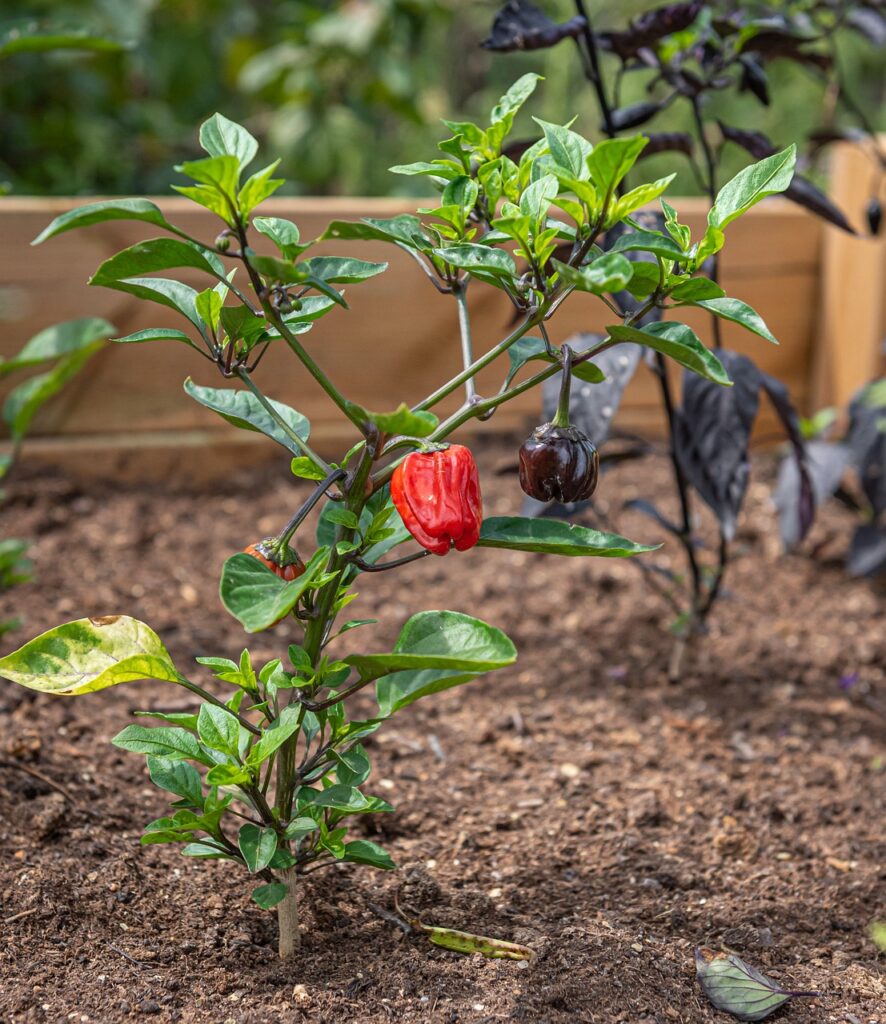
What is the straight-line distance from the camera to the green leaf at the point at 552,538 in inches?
39.2

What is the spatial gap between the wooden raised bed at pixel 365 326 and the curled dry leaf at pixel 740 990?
142 cm

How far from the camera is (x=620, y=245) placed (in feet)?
3.03

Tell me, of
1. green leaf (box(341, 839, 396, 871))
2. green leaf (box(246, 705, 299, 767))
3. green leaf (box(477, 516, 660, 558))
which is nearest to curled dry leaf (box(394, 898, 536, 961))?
green leaf (box(341, 839, 396, 871))

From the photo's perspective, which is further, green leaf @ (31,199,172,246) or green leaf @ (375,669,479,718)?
green leaf @ (375,669,479,718)

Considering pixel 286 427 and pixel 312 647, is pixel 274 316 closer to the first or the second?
pixel 286 427

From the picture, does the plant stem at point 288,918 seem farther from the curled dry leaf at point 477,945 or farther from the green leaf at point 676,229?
the green leaf at point 676,229

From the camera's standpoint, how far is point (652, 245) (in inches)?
36.2

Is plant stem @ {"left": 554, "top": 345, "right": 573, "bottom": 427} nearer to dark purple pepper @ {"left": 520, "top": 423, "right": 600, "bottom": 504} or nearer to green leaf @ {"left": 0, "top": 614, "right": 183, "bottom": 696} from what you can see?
dark purple pepper @ {"left": 520, "top": 423, "right": 600, "bottom": 504}

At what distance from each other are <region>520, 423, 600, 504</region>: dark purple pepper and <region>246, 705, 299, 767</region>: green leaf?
0.31m

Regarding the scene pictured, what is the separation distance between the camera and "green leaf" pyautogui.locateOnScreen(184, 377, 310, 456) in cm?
107

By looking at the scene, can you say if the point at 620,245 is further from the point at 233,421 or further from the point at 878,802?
the point at 878,802

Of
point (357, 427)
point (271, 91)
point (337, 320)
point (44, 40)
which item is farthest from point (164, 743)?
point (271, 91)

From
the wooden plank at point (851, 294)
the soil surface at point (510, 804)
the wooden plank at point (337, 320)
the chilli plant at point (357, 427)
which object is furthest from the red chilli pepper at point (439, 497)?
the wooden plank at point (851, 294)

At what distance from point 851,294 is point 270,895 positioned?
2.14 metres
